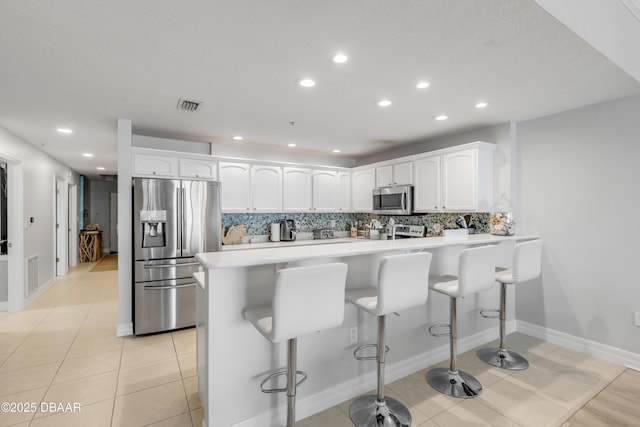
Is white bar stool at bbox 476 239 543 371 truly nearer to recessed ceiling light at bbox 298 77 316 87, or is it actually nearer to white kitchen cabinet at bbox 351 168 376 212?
recessed ceiling light at bbox 298 77 316 87

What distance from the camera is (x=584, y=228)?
314cm

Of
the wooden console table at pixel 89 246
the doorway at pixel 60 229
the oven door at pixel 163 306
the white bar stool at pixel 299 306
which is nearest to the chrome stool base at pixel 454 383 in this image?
the white bar stool at pixel 299 306

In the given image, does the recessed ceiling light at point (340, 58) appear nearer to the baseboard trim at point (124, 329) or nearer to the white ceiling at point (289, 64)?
the white ceiling at point (289, 64)

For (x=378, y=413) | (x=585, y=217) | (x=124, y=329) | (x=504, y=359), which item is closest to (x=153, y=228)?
(x=124, y=329)

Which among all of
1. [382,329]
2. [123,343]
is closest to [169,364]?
[123,343]

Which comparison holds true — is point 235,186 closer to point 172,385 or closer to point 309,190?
Answer: point 309,190

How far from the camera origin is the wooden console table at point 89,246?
332 inches

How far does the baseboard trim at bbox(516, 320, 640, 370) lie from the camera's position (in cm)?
285

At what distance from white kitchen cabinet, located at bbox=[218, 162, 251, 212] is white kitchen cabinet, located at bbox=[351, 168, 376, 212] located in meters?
1.95

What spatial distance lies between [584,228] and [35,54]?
4.88m

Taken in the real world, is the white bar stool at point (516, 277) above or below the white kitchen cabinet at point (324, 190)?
below

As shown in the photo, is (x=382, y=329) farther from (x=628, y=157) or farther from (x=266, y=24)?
(x=628, y=157)

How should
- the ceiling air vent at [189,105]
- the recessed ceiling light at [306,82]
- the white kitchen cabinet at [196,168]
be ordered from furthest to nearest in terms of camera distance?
the white kitchen cabinet at [196,168] < the ceiling air vent at [189,105] < the recessed ceiling light at [306,82]

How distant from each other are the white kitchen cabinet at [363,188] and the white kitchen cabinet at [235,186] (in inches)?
76.9
